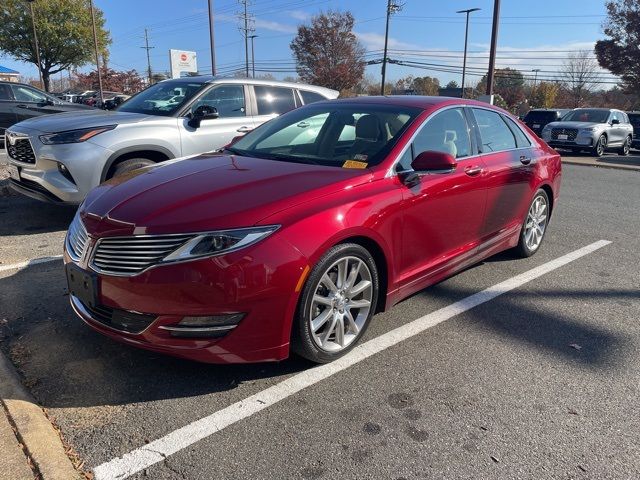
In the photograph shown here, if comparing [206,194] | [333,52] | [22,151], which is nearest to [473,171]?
[206,194]

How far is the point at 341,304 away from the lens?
3.08 metres

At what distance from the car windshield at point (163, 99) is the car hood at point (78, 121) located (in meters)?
0.26

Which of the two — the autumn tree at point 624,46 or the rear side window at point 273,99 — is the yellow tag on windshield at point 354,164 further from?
the autumn tree at point 624,46

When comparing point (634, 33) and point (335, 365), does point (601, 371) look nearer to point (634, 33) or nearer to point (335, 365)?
point (335, 365)

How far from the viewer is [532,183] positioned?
489 cm

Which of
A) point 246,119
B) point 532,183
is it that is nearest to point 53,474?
point 532,183

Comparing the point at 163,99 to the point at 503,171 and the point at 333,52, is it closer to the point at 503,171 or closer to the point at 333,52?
the point at 503,171

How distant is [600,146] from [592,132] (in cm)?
76

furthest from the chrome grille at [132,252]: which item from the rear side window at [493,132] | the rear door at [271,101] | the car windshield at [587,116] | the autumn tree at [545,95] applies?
the autumn tree at [545,95]

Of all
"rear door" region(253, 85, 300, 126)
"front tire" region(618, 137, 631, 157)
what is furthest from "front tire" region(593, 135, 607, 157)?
"rear door" region(253, 85, 300, 126)

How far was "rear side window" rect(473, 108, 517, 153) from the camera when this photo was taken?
4.36m

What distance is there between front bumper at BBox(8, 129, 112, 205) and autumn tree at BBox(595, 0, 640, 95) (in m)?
37.6

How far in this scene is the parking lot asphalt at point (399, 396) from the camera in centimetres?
232

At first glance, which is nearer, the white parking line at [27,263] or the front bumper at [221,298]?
the front bumper at [221,298]
